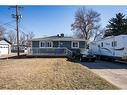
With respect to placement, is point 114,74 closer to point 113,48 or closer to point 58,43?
point 113,48

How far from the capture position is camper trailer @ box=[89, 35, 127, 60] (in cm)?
2605

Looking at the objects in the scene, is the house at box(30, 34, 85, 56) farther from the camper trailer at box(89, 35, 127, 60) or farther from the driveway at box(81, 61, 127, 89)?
the driveway at box(81, 61, 127, 89)

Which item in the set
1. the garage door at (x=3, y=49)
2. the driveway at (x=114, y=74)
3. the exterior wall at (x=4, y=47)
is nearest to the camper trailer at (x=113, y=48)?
the driveway at (x=114, y=74)

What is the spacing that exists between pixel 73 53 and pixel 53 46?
31.1ft

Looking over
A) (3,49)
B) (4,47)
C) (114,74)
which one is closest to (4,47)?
(4,47)

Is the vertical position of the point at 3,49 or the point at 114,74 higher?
the point at 114,74

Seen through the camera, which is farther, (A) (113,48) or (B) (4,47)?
(B) (4,47)

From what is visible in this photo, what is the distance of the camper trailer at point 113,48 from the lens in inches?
1026

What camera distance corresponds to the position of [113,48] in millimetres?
28812

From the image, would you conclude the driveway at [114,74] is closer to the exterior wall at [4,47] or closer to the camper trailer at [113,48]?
the camper trailer at [113,48]

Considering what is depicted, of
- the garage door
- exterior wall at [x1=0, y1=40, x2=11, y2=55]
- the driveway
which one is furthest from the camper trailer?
exterior wall at [x1=0, y1=40, x2=11, y2=55]

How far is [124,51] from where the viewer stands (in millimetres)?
25656
